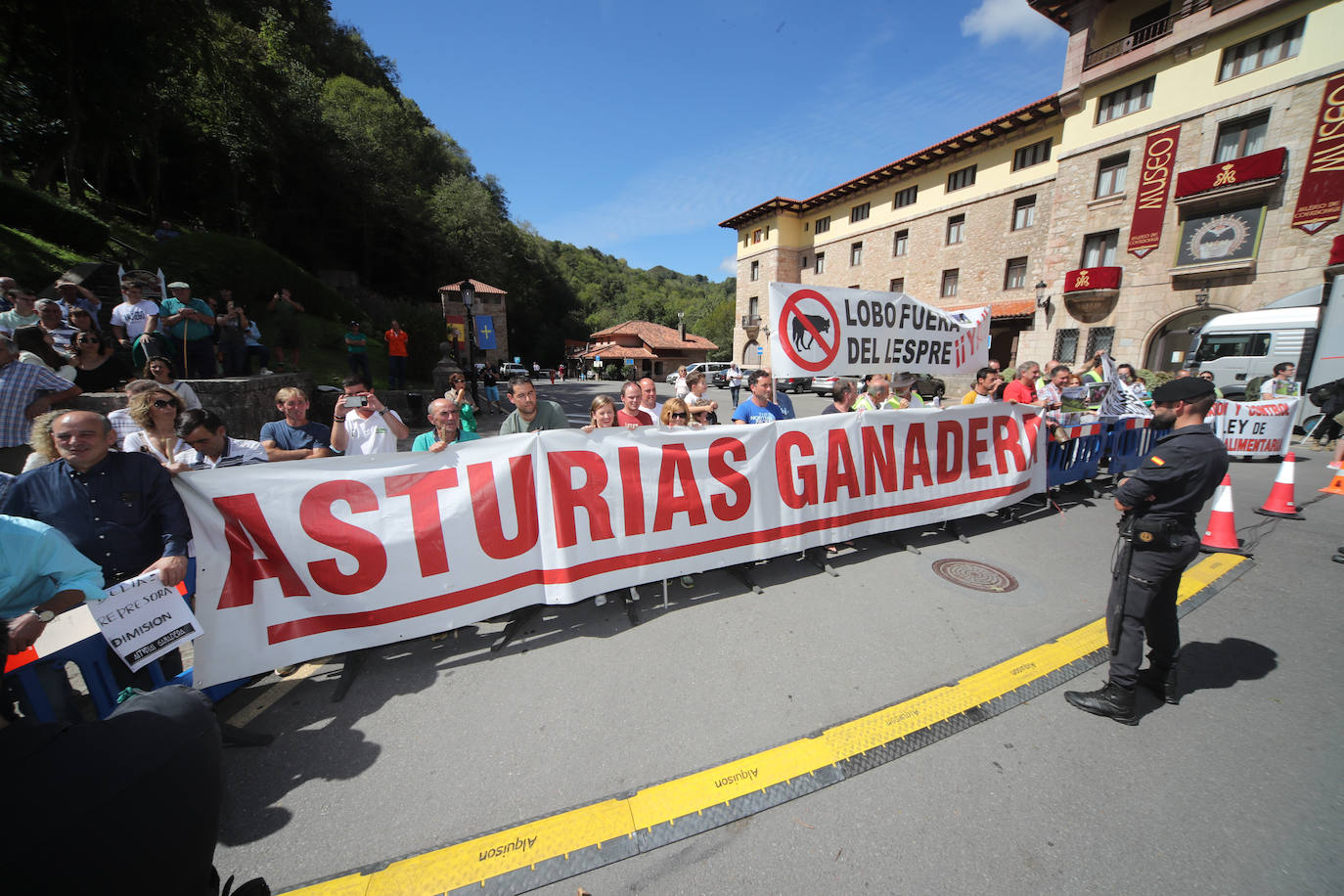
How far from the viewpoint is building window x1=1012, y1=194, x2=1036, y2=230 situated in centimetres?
2383

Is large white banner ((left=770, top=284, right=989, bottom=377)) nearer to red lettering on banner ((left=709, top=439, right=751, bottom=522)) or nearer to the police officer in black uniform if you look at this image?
red lettering on banner ((left=709, top=439, right=751, bottom=522))

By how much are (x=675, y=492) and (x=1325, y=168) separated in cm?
2559

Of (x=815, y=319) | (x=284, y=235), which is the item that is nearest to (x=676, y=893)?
(x=815, y=319)

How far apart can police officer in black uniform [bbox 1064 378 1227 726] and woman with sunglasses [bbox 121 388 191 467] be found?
6.09 m

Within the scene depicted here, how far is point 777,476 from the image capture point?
14.4ft

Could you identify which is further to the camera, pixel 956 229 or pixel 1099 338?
pixel 956 229

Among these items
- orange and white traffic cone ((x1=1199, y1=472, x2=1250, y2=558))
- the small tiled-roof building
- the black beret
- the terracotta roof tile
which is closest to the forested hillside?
the small tiled-roof building

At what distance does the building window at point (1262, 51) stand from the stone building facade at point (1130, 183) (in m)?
0.04

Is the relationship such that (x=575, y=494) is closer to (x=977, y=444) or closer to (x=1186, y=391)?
(x=1186, y=391)

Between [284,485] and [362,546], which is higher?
[284,485]

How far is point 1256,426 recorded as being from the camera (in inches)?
351

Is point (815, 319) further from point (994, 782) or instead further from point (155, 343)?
point (155, 343)

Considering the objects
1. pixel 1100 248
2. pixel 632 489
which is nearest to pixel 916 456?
pixel 632 489

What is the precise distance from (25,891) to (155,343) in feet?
28.3
